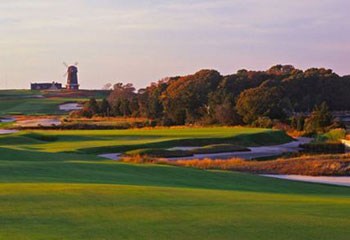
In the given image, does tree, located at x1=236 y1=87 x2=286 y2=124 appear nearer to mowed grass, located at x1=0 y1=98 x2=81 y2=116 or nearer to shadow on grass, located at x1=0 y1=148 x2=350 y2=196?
shadow on grass, located at x1=0 y1=148 x2=350 y2=196

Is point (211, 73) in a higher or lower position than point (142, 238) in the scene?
higher

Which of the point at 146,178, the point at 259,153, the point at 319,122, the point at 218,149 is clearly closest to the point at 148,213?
the point at 146,178

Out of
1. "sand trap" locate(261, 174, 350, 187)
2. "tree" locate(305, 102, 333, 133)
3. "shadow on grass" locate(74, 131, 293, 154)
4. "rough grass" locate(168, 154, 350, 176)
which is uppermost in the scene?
"tree" locate(305, 102, 333, 133)

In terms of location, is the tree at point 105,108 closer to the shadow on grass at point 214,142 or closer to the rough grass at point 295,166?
the shadow on grass at point 214,142

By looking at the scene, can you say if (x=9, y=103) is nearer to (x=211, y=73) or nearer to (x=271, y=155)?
(x=211, y=73)

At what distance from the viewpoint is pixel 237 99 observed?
3760 inches

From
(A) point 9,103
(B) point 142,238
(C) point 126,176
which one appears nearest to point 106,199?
(B) point 142,238

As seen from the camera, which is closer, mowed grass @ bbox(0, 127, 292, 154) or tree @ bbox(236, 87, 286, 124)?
mowed grass @ bbox(0, 127, 292, 154)

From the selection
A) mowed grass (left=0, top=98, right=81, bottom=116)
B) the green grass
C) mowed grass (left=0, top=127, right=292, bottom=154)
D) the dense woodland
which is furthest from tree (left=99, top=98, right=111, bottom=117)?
the green grass

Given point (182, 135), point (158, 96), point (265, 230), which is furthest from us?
point (158, 96)

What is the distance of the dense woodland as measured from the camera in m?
90.1

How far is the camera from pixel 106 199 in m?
17.3

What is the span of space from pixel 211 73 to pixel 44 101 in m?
55.4

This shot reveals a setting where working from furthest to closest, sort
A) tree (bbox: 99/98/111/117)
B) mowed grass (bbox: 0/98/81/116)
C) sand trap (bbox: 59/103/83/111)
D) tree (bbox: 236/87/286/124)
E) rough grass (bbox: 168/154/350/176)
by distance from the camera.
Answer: sand trap (bbox: 59/103/83/111) < mowed grass (bbox: 0/98/81/116) < tree (bbox: 99/98/111/117) < tree (bbox: 236/87/286/124) < rough grass (bbox: 168/154/350/176)
